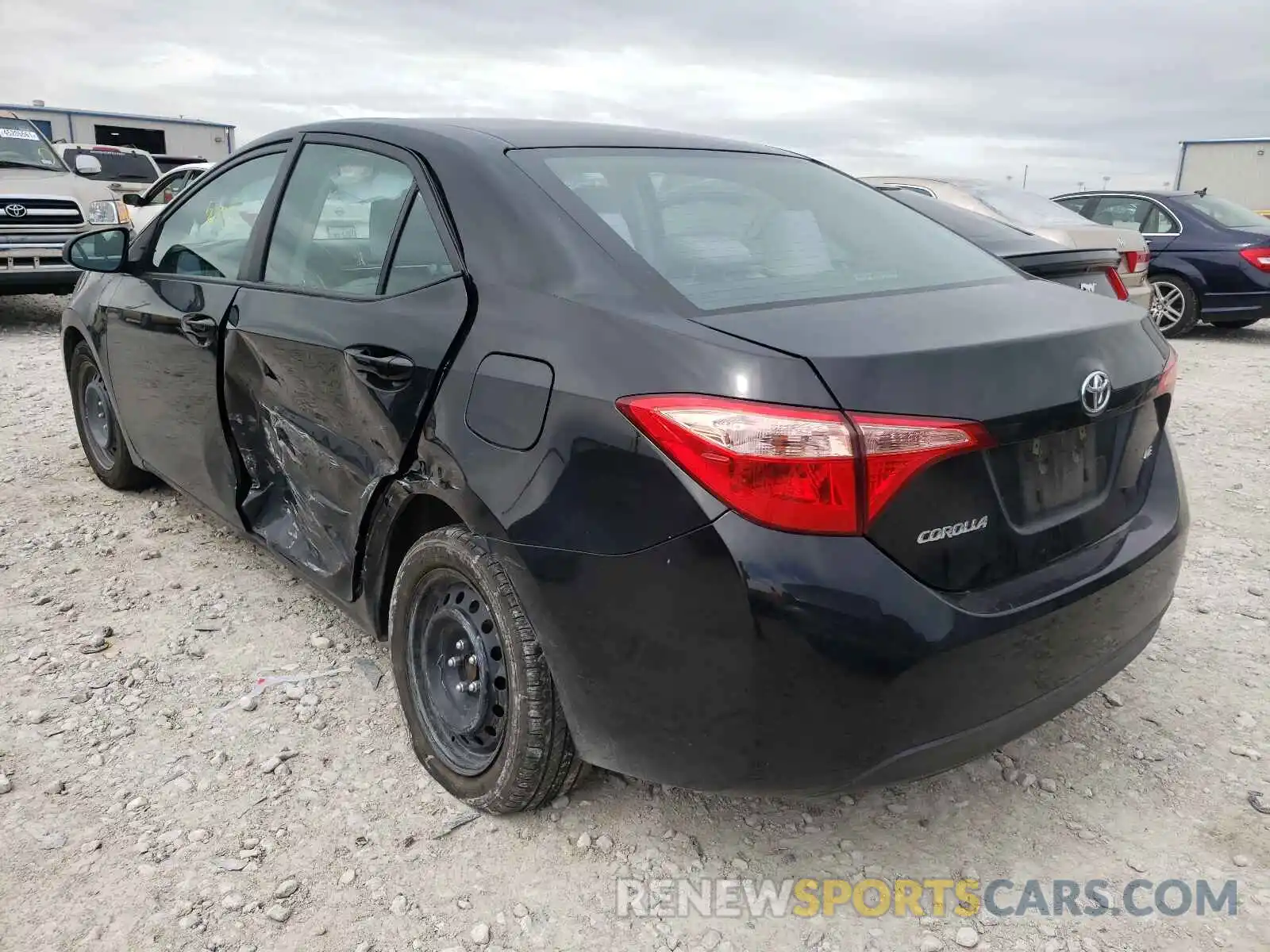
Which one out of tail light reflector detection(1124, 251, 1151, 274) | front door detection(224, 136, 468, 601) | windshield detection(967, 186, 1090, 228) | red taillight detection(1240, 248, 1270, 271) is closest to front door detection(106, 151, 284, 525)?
front door detection(224, 136, 468, 601)

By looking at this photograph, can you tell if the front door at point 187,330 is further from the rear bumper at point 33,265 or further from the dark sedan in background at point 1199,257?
the dark sedan in background at point 1199,257

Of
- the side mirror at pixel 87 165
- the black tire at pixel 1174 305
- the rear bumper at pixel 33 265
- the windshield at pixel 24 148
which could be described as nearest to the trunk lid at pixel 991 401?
the black tire at pixel 1174 305

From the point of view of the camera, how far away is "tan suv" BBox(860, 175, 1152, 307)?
7184mm

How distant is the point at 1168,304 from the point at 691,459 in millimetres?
9828

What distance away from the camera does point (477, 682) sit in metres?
2.29

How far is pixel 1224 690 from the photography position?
2943mm

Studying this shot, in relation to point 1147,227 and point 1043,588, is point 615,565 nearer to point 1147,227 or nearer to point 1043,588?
point 1043,588

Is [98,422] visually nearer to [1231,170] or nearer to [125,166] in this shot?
[125,166]

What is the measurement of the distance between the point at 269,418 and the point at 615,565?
4.91ft

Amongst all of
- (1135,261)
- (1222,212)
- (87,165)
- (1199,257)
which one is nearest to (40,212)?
(87,165)

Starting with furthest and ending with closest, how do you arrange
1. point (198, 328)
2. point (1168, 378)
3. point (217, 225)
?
1. point (217, 225)
2. point (198, 328)
3. point (1168, 378)

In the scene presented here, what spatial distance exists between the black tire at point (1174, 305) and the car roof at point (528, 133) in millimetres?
8318

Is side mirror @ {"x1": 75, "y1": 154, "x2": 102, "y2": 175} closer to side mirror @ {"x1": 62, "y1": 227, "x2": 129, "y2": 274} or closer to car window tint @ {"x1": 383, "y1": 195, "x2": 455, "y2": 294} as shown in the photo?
side mirror @ {"x1": 62, "y1": 227, "x2": 129, "y2": 274}

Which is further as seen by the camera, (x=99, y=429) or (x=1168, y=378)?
(x=99, y=429)
